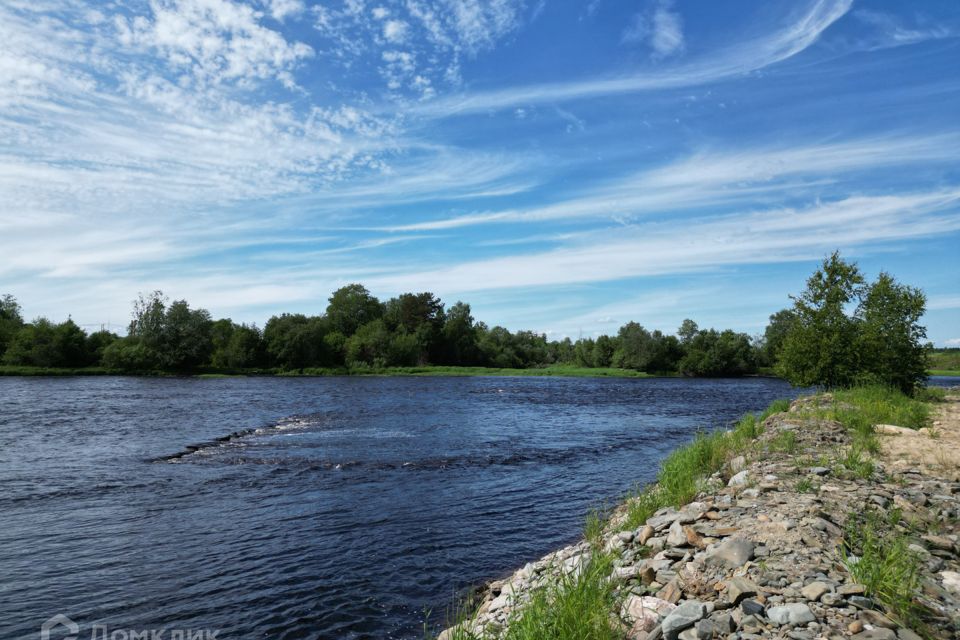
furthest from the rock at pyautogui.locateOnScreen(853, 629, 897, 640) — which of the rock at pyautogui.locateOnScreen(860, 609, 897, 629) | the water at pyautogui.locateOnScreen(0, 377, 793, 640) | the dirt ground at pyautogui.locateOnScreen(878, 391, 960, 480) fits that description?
the dirt ground at pyautogui.locateOnScreen(878, 391, 960, 480)

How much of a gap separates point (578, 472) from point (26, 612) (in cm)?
1619

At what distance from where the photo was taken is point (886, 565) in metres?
6.38

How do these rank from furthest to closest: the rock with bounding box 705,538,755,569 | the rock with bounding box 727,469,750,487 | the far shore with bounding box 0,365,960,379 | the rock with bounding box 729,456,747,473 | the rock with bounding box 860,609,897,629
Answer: the far shore with bounding box 0,365,960,379
the rock with bounding box 729,456,747,473
the rock with bounding box 727,469,750,487
the rock with bounding box 705,538,755,569
the rock with bounding box 860,609,897,629

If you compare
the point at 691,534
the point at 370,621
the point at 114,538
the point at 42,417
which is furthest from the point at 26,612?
the point at 42,417

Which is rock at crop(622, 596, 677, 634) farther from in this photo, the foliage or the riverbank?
the riverbank

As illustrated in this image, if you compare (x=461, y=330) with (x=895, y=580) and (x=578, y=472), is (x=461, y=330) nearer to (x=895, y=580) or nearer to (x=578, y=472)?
(x=578, y=472)

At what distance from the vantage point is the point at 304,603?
9.78 metres

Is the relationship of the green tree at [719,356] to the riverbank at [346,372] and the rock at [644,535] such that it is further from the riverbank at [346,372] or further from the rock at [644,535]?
the rock at [644,535]

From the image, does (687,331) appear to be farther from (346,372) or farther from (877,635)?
(877,635)

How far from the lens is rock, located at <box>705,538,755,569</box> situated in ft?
22.9

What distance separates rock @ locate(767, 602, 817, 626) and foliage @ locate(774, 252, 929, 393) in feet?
84.8

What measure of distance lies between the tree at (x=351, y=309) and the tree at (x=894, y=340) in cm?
11977

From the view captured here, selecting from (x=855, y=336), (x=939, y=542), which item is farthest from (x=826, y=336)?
(x=939, y=542)

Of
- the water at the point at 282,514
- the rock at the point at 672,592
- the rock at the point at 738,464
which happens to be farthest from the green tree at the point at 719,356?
the rock at the point at 672,592
